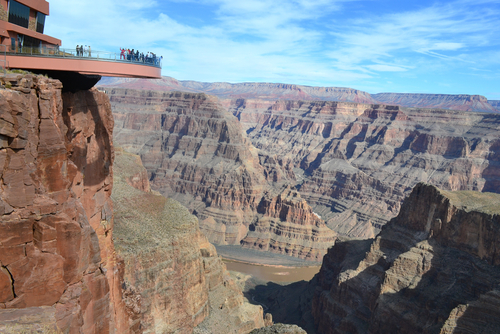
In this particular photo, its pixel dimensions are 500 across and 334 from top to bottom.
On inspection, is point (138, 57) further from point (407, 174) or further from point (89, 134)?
point (407, 174)

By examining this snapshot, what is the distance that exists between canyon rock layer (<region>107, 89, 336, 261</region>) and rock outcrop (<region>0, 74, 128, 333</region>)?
101945mm

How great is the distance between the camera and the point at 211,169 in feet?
525

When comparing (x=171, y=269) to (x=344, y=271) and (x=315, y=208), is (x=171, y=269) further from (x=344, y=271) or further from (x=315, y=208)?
(x=315, y=208)

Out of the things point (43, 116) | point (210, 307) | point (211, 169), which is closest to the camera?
point (43, 116)

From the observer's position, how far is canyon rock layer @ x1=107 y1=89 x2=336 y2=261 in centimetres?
12550

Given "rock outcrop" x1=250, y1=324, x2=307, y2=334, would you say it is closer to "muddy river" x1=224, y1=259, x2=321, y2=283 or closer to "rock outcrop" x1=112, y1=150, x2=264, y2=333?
"rock outcrop" x1=112, y1=150, x2=264, y2=333

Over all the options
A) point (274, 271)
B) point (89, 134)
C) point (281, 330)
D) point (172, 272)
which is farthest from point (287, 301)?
point (89, 134)

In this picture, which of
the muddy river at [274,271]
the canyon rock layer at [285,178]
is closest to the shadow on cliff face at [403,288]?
the muddy river at [274,271]

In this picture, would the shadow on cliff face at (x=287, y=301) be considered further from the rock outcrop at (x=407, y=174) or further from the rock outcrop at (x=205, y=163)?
the rock outcrop at (x=407, y=174)

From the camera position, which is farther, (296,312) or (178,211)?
(296,312)

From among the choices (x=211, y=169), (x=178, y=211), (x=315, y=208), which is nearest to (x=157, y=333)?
(x=178, y=211)

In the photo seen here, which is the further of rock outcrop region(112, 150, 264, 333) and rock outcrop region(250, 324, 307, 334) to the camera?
rock outcrop region(112, 150, 264, 333)

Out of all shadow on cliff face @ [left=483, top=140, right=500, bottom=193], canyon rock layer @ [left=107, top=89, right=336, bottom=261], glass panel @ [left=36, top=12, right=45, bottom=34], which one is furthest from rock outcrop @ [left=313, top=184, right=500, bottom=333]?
shadow on cliff face @ [left=483, top=140, right=500, bottom=193]

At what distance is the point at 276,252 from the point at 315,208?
53.5m
